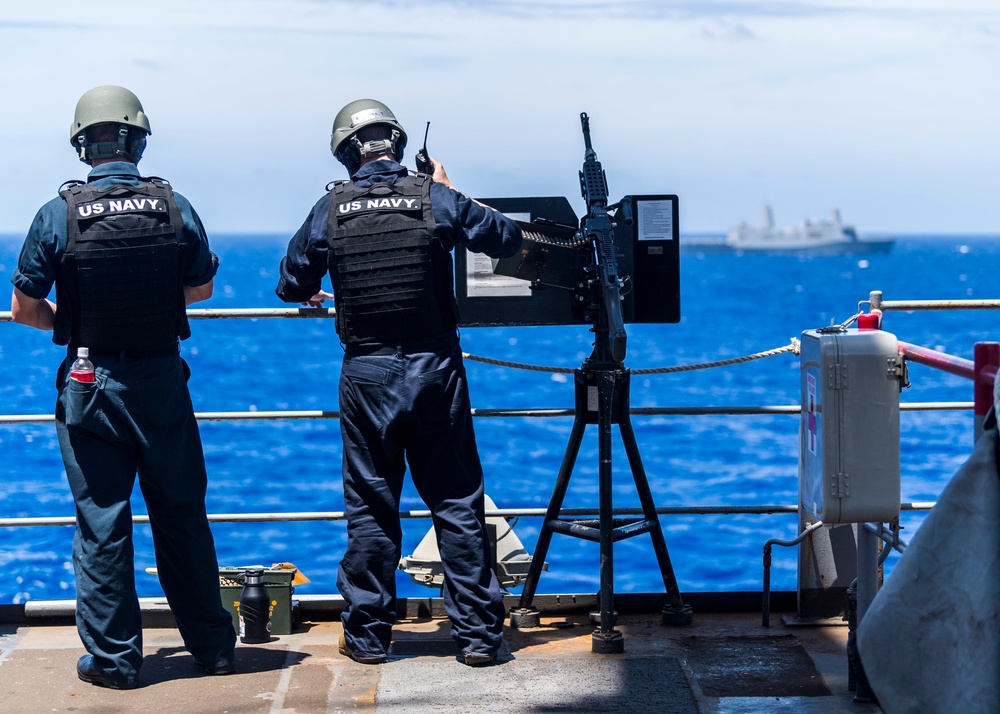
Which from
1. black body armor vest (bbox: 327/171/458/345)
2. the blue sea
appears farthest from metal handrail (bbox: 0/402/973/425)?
the blue sea

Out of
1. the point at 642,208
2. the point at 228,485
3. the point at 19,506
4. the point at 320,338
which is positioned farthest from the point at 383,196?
the point at 320,338

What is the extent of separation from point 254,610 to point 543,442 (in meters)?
44.2

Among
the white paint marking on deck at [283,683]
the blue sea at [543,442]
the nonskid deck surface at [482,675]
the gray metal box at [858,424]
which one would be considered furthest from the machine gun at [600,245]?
the blue sea at [543,442]

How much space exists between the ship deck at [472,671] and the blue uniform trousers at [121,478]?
0.26 m

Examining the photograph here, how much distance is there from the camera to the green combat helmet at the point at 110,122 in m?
4.25

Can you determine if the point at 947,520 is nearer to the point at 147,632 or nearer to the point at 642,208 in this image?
the point at 642,208

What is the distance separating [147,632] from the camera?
5008mm

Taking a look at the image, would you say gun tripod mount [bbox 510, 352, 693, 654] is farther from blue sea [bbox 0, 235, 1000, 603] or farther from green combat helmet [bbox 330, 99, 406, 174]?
blue sea [bbox 0, 235, 1000, 603]

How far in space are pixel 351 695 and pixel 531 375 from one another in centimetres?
6124

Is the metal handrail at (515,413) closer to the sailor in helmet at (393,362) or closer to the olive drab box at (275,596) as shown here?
the sailor in helmet at (393,362)

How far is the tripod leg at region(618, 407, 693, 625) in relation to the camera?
479 cm

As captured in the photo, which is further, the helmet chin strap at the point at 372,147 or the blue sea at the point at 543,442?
the blue sea at the point at 543,442

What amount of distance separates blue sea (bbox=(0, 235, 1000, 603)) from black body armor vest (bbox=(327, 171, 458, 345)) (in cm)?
592

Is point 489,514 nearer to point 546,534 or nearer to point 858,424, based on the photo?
point 546,534
